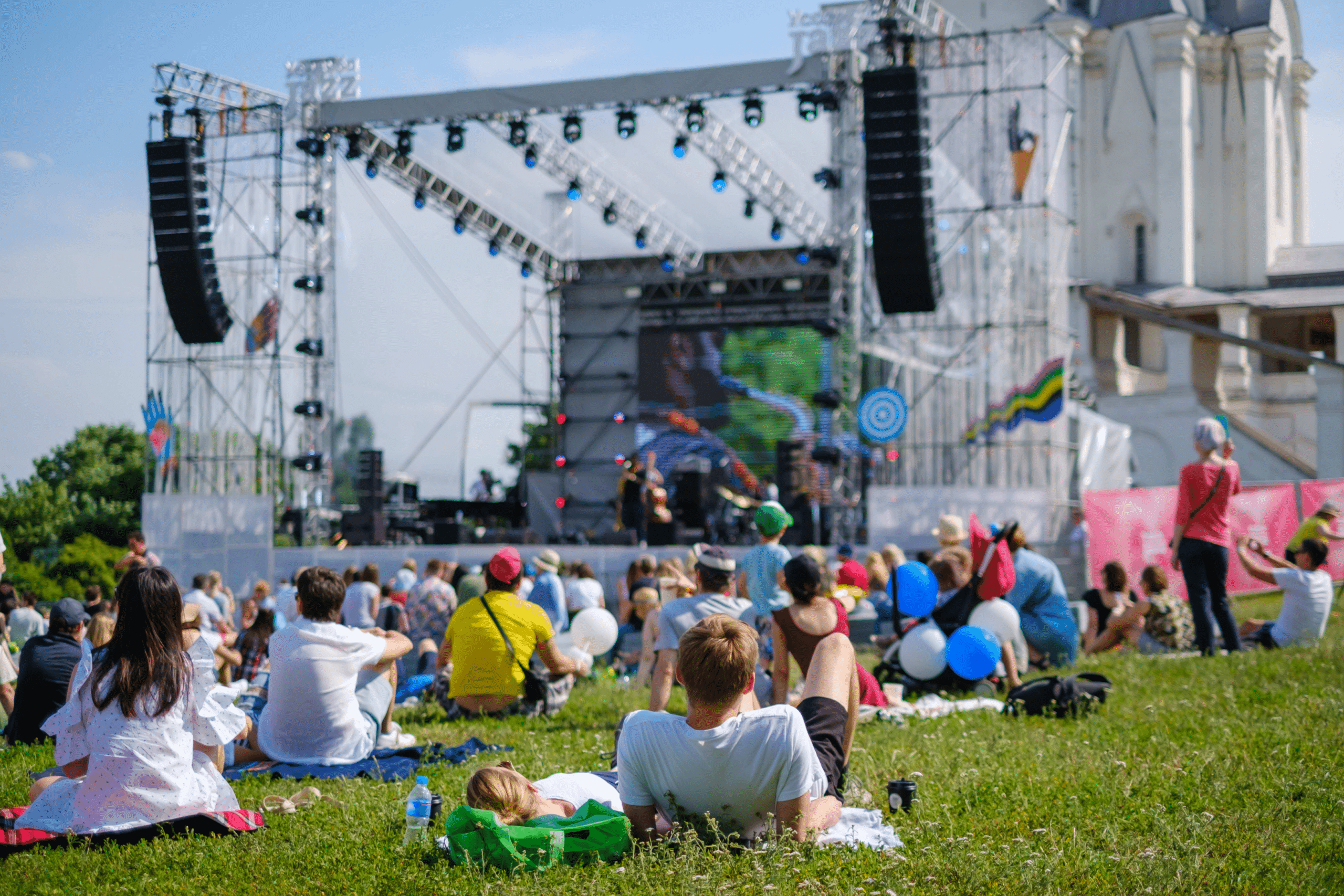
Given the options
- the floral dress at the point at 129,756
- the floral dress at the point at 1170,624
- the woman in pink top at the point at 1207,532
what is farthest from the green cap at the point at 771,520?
the floral dress at the point at 1170,624

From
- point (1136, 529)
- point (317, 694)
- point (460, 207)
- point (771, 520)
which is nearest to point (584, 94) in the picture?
point (460, 207)

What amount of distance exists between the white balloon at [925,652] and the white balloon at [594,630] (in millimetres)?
2128

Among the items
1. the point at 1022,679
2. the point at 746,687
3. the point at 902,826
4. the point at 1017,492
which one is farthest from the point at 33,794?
the point at 1017,492

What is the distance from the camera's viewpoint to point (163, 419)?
17922 mm

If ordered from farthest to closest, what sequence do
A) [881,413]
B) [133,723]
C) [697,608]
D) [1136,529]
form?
[881,413], [1136,529], [697,608], [133,723]

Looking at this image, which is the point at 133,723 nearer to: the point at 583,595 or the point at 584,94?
the point at 583,595

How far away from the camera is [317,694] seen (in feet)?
18.0

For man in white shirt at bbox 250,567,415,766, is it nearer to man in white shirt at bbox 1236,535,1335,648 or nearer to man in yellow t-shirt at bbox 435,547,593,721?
man in yellow t-shirt at bbox 435,547,593,721

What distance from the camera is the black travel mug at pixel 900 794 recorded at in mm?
4387

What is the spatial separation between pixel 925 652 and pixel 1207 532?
2165 millimetres

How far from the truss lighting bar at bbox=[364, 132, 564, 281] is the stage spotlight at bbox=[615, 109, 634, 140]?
3541 mm

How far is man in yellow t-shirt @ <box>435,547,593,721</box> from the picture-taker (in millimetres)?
6980

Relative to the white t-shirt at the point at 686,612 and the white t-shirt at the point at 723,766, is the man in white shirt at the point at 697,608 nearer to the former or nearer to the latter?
the white t-shirt at the point at 686,612

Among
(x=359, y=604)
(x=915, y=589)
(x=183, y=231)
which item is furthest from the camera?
(x=183, y=231)
